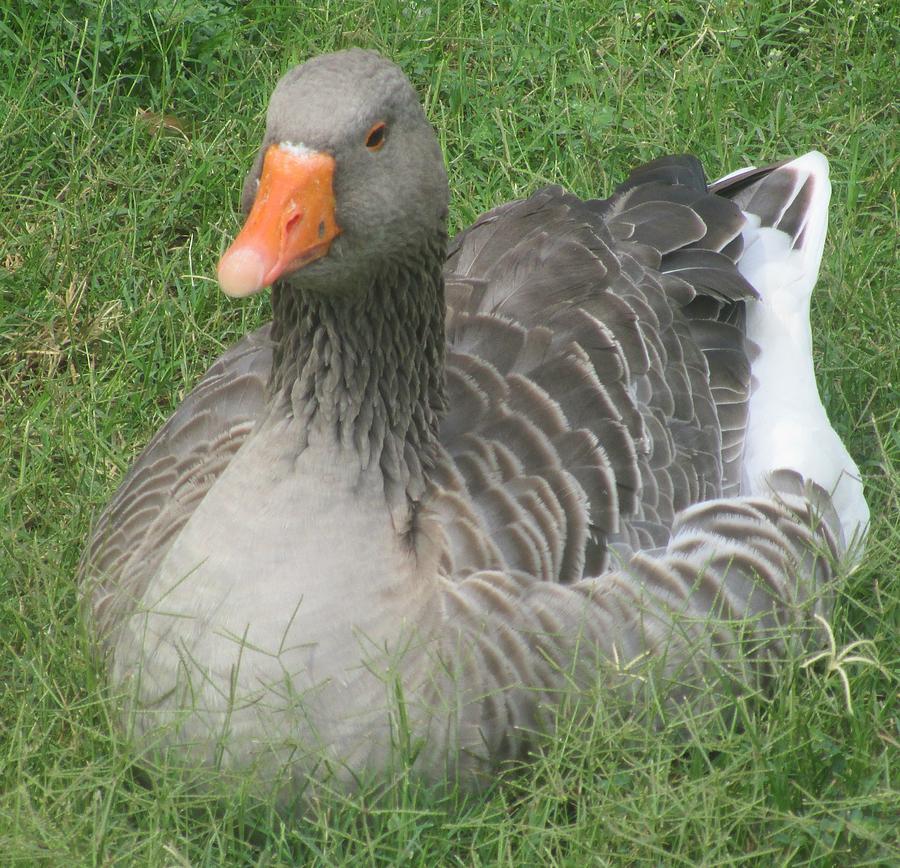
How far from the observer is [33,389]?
14.8ft

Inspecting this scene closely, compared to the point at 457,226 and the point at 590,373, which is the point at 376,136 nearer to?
the point at 590,373

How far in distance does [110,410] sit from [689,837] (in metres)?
2.19

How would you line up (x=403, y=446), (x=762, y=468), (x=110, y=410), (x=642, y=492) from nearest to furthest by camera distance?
(x=403, y=446) → (x=642, y=492) → (x=762, y=468) → (x=110, y=410)

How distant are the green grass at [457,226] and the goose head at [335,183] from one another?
1059mm

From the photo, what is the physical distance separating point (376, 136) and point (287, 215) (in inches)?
Answer: 10.8

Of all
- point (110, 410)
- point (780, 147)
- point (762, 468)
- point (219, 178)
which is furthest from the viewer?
point (780, 147)

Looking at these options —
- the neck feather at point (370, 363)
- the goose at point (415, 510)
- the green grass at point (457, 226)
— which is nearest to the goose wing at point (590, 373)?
the goose at point (415, 510)

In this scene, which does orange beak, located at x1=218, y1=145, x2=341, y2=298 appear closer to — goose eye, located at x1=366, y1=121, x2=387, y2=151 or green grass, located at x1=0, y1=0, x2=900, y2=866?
goose eye, located at x1=366, y1=121, x2=387, y2=151

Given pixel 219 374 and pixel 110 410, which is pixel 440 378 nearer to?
pixel 219 374

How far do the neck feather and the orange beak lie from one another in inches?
10.1

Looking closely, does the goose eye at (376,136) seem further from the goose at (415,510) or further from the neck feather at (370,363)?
the neck feather at (370,363)

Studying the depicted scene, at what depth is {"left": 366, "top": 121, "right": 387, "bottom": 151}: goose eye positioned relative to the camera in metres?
2.83

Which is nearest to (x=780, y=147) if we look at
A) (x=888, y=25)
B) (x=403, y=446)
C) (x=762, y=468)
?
(x=888, y=25)

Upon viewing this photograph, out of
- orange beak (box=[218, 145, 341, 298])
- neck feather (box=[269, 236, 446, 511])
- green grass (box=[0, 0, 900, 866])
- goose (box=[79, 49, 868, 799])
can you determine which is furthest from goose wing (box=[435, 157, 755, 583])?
orange beak (box=[218, 145, 341, 298])
